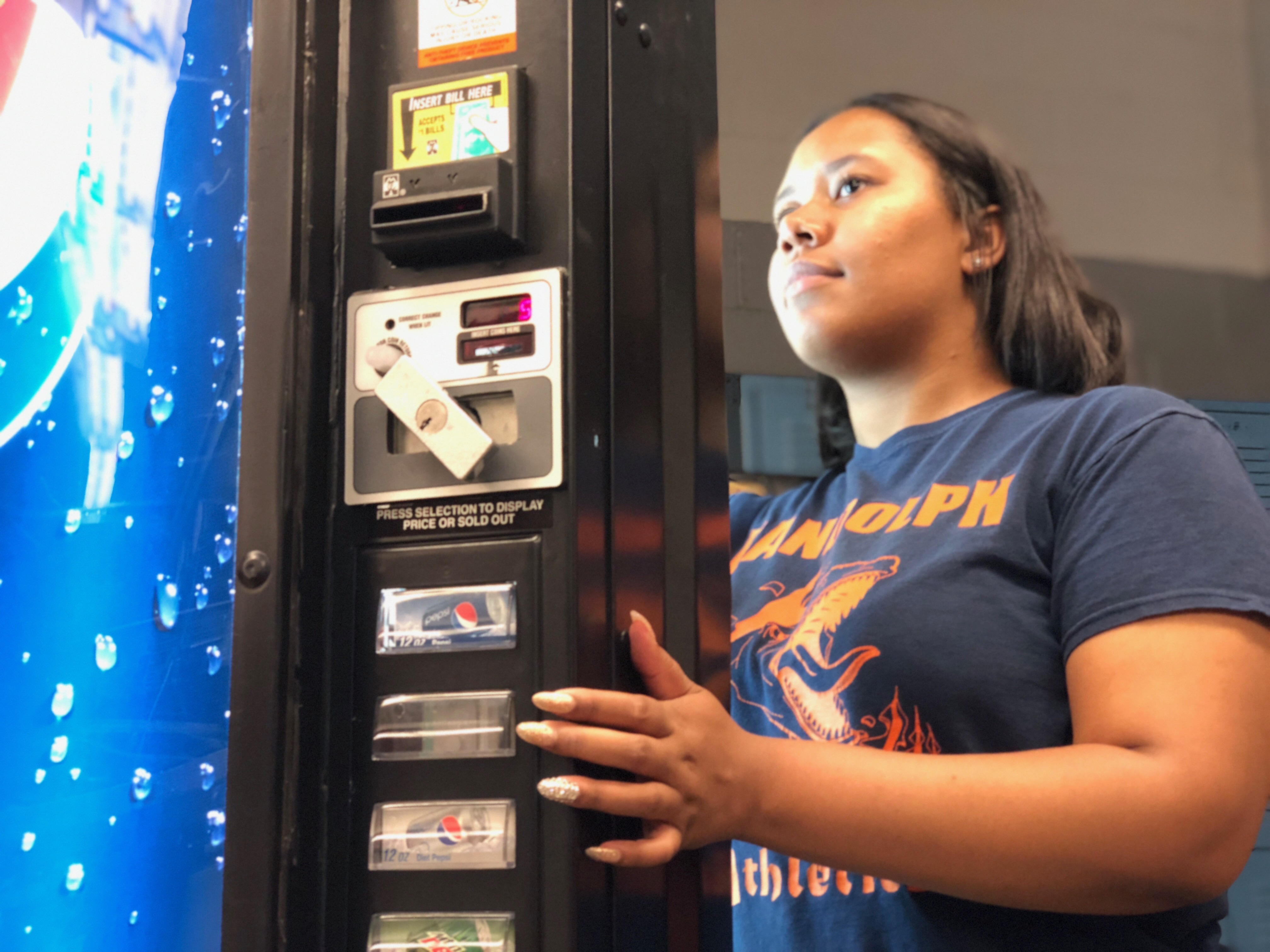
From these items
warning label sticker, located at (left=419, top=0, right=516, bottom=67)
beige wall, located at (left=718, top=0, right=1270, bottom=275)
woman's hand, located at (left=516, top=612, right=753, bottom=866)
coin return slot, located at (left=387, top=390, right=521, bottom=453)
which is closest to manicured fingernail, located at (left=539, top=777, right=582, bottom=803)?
woman's hand, located at (left=516, top=612, right=753, bottom=866)

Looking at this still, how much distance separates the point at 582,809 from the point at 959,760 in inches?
13.2

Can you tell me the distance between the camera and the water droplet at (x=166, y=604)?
865 millimetres

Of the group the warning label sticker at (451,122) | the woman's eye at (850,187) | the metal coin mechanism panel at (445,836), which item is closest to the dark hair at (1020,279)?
the woman's eye at (850,187)

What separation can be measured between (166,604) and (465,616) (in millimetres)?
Answer: 233

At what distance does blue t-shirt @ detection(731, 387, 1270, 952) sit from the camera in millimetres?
1085

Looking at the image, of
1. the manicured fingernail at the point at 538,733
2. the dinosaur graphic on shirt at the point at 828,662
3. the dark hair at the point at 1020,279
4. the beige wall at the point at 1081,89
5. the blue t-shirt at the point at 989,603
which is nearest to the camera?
the manicured fingernail at the point at 538,733

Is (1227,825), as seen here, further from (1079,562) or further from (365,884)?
(365,884)

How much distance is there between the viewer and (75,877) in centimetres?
86

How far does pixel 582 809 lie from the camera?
2.55 feet

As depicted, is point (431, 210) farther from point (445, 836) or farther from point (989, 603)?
point (989, 603)

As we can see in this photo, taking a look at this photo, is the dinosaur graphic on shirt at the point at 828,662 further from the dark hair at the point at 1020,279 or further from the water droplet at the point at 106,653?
the water droplet at the point at 106,653

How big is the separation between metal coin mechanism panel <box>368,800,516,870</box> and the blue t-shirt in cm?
57

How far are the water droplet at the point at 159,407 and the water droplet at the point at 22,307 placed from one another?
0.50 feet

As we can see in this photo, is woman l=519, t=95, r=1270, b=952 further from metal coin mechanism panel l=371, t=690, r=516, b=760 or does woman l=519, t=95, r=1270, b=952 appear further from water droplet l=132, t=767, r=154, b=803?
water droplet l=132, t=767, r=154, b=803
